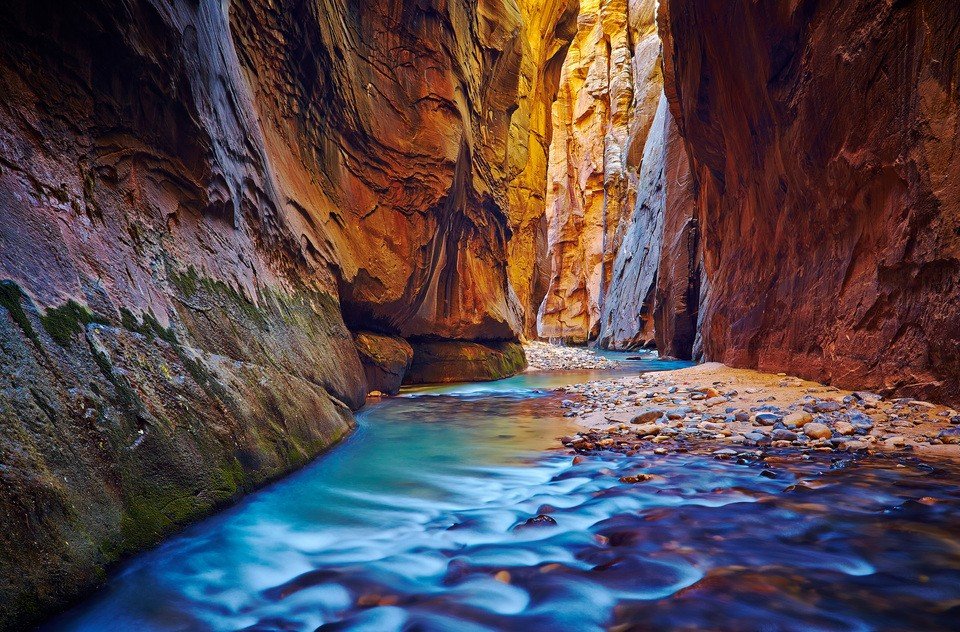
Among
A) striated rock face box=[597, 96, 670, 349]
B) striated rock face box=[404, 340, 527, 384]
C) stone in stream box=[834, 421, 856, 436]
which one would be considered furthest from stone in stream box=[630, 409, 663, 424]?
striated rock face box=[597, 96, 670, 349]

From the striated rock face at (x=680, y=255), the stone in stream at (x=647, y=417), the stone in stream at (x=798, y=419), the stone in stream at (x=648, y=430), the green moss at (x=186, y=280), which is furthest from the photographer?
the striated rock face at (x=680, y=255)

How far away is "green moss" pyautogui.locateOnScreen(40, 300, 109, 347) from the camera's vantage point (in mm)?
2117

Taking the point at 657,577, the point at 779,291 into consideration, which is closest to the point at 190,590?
the point at 657,577

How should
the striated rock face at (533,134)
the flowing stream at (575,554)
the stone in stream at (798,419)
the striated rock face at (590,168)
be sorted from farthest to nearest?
1. the striated rock face at (590,168)
2. the striated rock face at (533,134)
3. the stone in stream at (798,419)
4. the flowing stream at (575,554)

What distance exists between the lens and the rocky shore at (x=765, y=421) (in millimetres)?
3727

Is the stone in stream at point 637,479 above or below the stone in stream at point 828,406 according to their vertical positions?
below

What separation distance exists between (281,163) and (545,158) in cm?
1997

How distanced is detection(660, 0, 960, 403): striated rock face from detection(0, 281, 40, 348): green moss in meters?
6.07

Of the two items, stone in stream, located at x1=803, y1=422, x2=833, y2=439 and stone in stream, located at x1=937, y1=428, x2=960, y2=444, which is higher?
stone in stream, located at x1=937, y1=428, x2=960, y2=444

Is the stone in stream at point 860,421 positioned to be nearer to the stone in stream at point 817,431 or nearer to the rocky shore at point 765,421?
the rocky shore at point 765,421

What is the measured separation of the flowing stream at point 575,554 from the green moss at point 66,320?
43.0 inches

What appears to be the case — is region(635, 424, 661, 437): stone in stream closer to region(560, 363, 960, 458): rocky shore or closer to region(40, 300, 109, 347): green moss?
region(560, 363, 960, 458): rocky shore

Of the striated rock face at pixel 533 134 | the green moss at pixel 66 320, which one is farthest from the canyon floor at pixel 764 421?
the striated rock face at pixel 533 134

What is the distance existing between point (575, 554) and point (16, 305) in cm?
274
